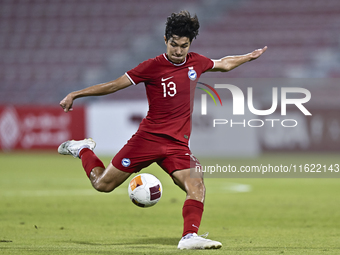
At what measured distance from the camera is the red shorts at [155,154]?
5266 mm

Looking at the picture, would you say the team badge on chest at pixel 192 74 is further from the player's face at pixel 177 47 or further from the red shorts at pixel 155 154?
the red shorts at pixel 155 154

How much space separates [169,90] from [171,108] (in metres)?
0.17

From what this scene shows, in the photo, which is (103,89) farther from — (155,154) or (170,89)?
(155,154)

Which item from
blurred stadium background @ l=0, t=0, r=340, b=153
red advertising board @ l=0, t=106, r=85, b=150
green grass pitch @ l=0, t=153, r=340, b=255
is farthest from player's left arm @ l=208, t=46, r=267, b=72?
red advertising board @ l=0, t=106, r=85, b=150

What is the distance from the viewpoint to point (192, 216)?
500cm

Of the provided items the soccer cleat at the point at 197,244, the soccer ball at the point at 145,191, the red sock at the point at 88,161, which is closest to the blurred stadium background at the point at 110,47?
the red sock at the point at 88,161

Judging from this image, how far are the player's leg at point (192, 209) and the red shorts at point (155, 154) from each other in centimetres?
9

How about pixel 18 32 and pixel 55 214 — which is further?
pixel 18 32

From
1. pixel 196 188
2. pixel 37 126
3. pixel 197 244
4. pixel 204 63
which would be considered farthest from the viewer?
pixel 37 126

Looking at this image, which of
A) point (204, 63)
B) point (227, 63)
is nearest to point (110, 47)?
point (227, 63)

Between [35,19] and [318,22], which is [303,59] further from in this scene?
[35,19]

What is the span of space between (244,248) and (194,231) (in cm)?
45

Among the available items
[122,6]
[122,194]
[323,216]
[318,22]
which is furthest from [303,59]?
[323,216]

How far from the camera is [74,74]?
22.7m
